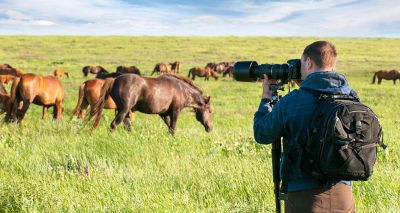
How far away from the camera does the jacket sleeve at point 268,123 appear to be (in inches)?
115

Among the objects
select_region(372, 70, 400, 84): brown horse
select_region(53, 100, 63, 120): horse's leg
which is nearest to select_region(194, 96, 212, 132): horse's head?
select_region(53, 100, 63, 120): horse's leg

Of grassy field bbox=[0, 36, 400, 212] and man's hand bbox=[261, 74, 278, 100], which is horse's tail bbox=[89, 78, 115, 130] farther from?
man's hand bbox=[261, 74, 278, 100]

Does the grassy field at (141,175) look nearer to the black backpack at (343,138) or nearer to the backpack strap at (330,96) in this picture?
the black backpack at (343,138)

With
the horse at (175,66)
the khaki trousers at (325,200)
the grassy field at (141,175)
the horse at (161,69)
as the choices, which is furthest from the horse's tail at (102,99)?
the horse at (175,66)

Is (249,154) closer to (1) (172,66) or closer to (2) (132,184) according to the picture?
(2) (132,184)

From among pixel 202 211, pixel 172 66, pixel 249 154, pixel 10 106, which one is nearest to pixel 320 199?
pixel 202 211

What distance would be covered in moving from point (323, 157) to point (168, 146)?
4.51m

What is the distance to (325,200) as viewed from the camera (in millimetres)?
2830

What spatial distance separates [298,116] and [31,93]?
1069 centimetres

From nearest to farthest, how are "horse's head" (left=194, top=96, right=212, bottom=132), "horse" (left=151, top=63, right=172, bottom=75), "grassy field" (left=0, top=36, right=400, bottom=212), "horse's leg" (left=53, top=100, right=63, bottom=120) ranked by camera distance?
"grassy field" (left=0, top=36, right=400, bottom=212)
"horse's head" (left=194, top=96, right=212, bottom=132)
"horse's leg" (left=53, top=100, right=63, bottom=120)
"horse" (left=151, top=63, right=172, bottom=75)

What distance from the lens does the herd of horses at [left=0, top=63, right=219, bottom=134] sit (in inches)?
396

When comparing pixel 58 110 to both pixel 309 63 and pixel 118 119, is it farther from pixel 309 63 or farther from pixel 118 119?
pixel 309 63

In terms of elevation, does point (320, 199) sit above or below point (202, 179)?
above

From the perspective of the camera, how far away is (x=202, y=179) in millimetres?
4977
